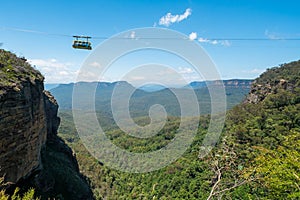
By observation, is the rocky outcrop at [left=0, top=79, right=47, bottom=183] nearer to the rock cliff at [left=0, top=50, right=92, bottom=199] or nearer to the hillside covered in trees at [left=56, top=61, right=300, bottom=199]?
→ the rock cliff at [left=0, top=50, right=92, bottom=199]

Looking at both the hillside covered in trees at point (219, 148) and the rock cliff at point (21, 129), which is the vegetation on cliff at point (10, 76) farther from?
the hillside covered in trees at point (219, 148)

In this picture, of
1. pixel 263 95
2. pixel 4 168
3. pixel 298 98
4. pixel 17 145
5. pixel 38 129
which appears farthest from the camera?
pixel 263 95

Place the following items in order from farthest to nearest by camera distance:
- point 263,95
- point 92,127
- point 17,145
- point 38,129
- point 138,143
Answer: point 92,127
point 138,143
point 263,95
point 38,129
point 17,145

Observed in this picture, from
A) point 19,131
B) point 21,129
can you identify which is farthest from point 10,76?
point 19,131

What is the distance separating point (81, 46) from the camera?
1206 cm

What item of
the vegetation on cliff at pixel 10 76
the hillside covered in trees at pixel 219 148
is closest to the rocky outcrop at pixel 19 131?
the vegetation on cliff at pixel 10 76

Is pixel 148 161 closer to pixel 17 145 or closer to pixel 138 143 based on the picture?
pixel 138 143

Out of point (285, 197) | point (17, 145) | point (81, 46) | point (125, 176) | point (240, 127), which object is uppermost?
point (81, 46)

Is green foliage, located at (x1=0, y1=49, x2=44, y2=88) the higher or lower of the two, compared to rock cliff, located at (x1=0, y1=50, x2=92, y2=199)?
higher

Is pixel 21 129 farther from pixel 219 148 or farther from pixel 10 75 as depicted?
pixel 219 148

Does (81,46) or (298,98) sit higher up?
Answer: (81,46)

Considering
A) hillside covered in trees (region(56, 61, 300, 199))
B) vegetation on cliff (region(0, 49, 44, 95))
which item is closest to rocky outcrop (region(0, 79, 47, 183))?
vegetation on cliff (region(0, 49, 44, 95))

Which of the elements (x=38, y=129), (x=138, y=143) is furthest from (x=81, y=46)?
(x=138, y=143)

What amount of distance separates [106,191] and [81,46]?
3640 centimetres
